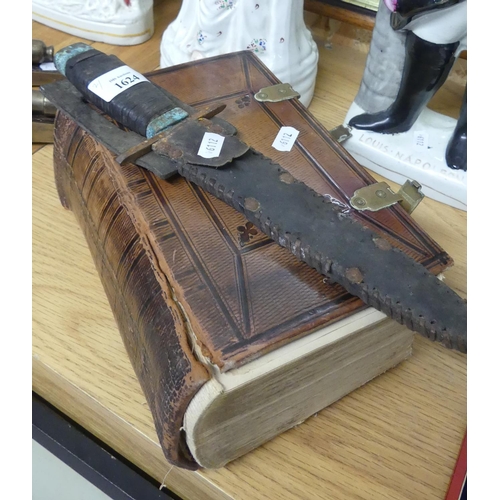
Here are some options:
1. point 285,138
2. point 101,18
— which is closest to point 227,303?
point 285,138

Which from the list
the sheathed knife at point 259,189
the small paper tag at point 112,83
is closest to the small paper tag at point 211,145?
the sheathed knife at point 259,189

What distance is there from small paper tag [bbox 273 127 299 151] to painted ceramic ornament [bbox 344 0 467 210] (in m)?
0.18

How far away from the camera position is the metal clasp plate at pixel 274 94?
0.64 m

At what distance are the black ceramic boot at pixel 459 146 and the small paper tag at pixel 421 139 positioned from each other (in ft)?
0.10

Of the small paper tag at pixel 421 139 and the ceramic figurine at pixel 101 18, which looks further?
the ceramic figurine at pixel 101 18

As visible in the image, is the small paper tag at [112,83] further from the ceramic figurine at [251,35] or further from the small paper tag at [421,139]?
the small paper tag at [421,139]

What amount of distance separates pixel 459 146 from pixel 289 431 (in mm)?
422

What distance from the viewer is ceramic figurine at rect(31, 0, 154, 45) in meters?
0.91

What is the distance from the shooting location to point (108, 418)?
564 mm

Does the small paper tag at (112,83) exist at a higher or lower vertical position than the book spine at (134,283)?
higher

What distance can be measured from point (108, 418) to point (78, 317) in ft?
0.40

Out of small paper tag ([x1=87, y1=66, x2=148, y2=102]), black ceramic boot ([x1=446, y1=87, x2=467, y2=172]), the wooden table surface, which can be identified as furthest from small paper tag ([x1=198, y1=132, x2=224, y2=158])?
black ceramic boot ([x1=446, y1=87, x2=467, y2=172])

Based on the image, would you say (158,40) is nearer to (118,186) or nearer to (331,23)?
(331,23)

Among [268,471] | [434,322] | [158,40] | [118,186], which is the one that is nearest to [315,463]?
[268,471]
